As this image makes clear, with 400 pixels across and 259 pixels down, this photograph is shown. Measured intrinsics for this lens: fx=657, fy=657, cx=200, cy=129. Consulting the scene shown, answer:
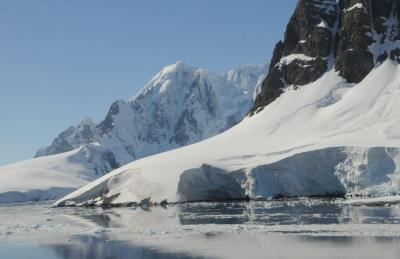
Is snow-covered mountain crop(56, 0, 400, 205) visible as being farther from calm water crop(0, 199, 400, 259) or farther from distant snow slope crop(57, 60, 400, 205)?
calm water crop(0, 199, 400, 259)

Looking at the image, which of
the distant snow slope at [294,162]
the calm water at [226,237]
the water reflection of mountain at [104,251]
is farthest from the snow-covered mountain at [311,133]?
the water reflection of mountain at [104,251]

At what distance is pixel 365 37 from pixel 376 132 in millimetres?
34825

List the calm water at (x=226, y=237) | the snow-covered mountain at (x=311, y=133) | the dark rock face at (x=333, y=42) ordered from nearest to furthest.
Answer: the calm water at (x=226, y=237) → the snow-covered mountain at (x=311, y=133) → the dark rock face at (x=333, y=42)

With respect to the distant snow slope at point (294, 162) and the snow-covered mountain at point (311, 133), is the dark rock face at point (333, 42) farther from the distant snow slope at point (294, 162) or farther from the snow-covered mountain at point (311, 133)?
the distant snow slope at point (294, 162)

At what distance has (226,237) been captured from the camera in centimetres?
4166

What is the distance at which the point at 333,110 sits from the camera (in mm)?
110562

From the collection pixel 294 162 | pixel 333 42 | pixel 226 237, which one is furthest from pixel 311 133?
pixel 226 237

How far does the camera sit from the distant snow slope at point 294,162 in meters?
85.9

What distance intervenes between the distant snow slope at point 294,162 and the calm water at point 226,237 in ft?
90.9

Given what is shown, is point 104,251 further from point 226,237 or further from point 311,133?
point 311,133

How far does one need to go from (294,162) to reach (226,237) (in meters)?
49.0

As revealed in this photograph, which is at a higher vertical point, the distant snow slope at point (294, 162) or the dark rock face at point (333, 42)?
the dark rock face at point (333, 42)

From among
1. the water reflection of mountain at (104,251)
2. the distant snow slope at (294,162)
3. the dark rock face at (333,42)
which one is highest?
the dark rock face at (333,42)

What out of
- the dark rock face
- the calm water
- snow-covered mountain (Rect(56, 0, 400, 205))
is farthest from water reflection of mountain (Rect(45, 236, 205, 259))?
the dark rock face
